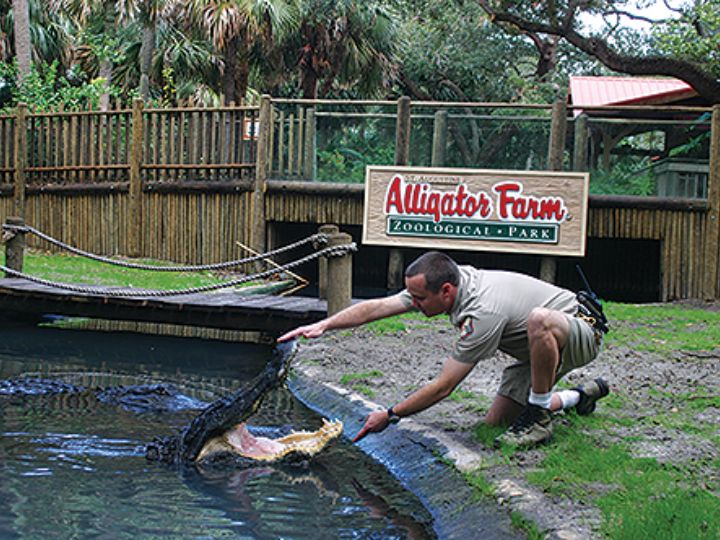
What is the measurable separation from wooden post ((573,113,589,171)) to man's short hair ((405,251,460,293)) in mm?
10413

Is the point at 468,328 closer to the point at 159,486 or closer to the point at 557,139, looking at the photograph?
the point at 159,486

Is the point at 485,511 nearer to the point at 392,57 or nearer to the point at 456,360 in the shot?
the point at 456,360

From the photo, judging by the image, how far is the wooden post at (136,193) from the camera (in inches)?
658

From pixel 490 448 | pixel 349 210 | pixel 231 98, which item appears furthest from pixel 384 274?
pixel 490 448

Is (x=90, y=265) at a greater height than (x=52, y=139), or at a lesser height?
lesser

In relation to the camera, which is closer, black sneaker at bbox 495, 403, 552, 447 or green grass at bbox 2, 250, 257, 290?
black sneaker at bbox 495, 403, 552, 447

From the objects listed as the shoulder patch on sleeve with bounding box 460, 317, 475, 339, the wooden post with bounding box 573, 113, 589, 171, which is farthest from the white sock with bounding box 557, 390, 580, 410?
the wooden post with bounding box 573, 113, 589, 171

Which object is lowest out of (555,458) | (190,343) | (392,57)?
(190,343)

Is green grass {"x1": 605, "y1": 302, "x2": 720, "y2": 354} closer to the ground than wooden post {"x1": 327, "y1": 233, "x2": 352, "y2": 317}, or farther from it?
closer to the ground

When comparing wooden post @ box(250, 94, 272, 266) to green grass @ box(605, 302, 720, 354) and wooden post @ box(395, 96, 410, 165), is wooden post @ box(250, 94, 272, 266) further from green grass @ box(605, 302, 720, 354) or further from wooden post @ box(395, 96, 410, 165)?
green grass @ box(605, 302, 720, 354)

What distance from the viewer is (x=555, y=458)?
17.0 ft

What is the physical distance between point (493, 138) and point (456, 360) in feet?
34.9

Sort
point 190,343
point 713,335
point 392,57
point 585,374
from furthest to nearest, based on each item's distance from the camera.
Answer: point 392,57 < point 190,343 < point 713,335 < point 585,374

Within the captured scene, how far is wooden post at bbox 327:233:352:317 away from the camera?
398 inches
